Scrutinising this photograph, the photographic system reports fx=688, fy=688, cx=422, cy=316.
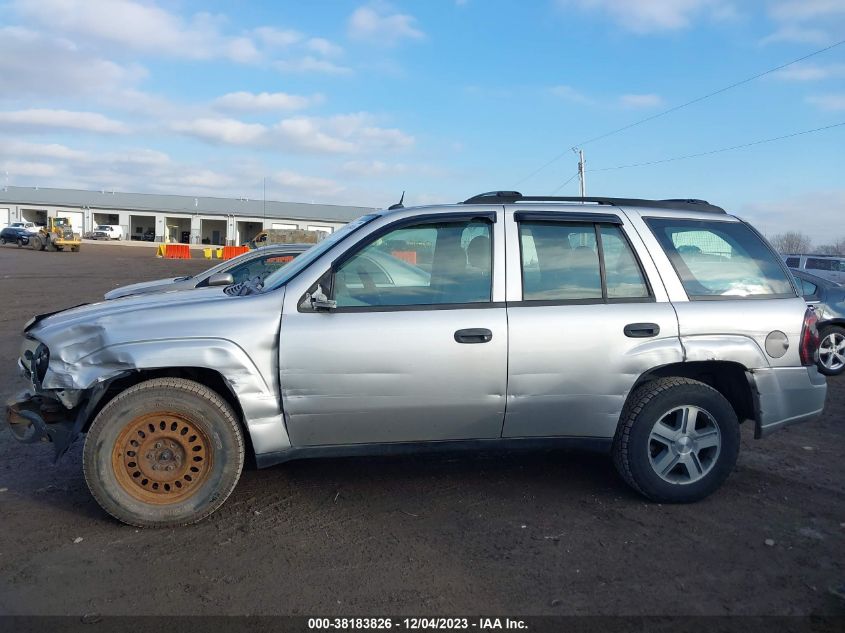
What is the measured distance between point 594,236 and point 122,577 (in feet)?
10.9

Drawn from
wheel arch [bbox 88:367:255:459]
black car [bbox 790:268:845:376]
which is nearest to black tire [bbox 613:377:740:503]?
wheel arch [bbox 88:367:255:459]

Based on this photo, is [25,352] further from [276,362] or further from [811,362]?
[811,362]

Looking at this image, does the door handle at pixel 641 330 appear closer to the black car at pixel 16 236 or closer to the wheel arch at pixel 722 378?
the wheel arch at pixel 722 378

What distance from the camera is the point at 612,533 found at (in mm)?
3912

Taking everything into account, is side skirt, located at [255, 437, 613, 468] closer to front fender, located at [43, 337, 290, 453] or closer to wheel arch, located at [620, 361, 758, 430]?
front fender, located at [43, 337, 290, 453]

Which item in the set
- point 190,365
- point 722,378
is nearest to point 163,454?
point 190,365

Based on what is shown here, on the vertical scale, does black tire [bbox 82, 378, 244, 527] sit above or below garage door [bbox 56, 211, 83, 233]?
below

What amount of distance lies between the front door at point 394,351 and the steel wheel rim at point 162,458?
554 mm

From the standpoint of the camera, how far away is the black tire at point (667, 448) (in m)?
4.27

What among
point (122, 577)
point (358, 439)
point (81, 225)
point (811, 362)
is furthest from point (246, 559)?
point (81, 225)

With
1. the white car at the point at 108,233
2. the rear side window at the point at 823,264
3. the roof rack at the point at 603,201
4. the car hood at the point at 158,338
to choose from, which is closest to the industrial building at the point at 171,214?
the white car at the point at 108,233

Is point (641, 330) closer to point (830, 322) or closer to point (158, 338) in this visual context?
point (158, 338)

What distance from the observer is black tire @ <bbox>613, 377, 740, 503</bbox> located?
4273 millimetres

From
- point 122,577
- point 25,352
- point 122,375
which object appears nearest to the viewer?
point 122,577
